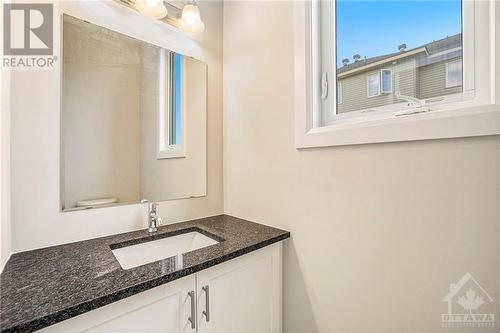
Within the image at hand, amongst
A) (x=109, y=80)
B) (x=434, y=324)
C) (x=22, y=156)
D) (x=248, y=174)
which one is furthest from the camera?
(x=248, y=174)

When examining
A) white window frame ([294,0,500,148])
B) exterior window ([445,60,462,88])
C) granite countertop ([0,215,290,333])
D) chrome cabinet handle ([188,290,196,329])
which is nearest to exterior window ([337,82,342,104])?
white window frame ([294,0,500,148])

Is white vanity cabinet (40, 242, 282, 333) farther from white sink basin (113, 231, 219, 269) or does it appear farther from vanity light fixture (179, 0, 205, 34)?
vanity light fixture (179, 0, 205, 34)

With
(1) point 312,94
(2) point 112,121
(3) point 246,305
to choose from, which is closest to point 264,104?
(1) point 312,94

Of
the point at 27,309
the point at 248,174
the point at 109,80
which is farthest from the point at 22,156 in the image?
the point at 248,174

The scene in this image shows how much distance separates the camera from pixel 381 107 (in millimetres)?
985

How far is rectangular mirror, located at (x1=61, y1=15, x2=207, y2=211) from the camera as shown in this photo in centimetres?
103

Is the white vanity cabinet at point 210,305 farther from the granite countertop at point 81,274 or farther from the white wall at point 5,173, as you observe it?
the white wall at point 5,173

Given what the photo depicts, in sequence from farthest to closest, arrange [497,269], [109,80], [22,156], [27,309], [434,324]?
1. [109,80]
2. [22,156]
3. [434,324]
4. [497,269]
5. [27,309]

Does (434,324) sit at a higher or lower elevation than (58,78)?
lower

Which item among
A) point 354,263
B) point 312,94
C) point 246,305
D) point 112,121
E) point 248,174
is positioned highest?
point 312,94

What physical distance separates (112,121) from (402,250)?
134 centimetres

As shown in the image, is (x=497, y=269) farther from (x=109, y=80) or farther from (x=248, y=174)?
(x=109, y=80)

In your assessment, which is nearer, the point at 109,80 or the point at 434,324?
the point at 434,324

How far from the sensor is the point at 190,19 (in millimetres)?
1309
